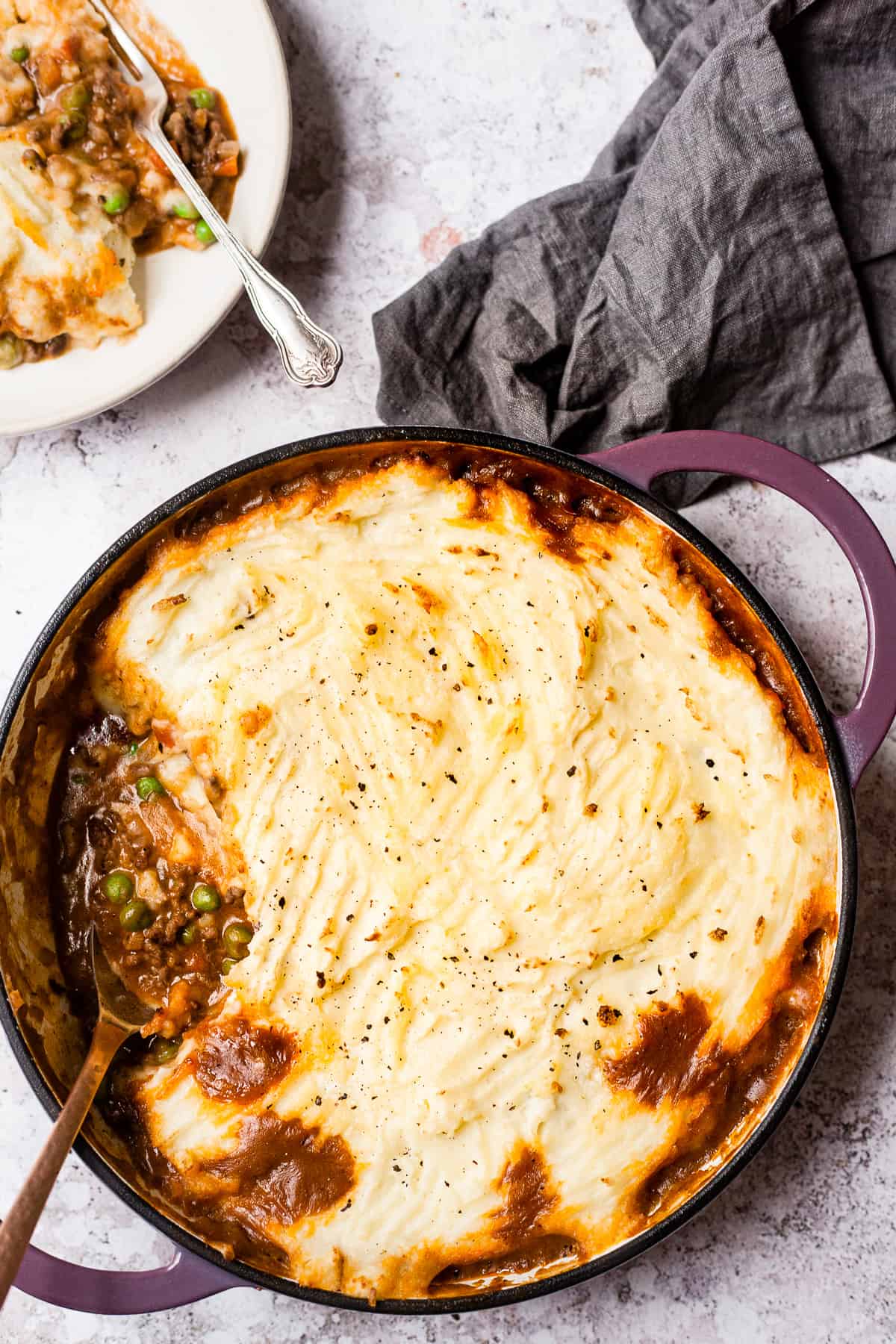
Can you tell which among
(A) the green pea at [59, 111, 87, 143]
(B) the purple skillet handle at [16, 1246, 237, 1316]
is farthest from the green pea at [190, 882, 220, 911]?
(A) the green pea at [59, 111, 87, 143]

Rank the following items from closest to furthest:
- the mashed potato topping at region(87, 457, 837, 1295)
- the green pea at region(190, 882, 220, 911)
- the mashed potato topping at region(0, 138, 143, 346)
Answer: the mashed potato topping at region(87, 457, 837, 1295) → the green pea at region(190, 882, 220, 911) → the mashed potato topping at region(0, 138, 143, 346)

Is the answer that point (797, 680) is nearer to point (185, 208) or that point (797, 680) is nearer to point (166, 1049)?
point (166, 1049)

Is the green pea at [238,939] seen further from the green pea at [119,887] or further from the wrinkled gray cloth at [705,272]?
the wrinkled gray cloth at [705,272]

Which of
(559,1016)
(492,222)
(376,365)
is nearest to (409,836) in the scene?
(559,1016)

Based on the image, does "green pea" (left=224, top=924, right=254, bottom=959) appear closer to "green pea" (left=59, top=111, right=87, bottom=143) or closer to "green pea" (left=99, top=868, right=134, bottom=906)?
"green pea" (left=99, top=868, right=134, bottom=906)

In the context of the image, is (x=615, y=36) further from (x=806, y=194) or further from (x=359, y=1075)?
(x=359, y=1075)

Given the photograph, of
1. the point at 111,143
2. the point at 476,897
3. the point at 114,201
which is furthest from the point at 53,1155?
the point at 111,143
